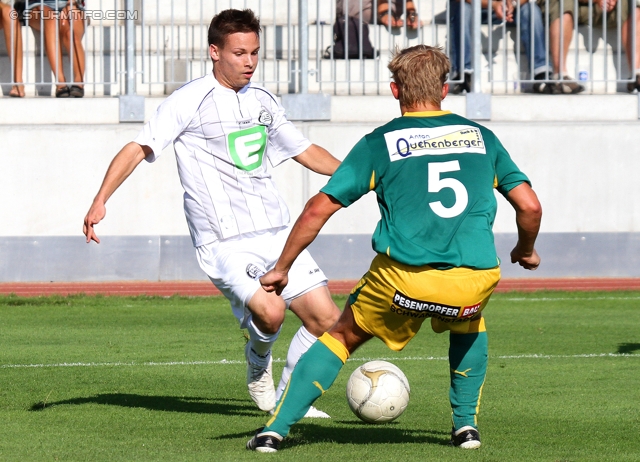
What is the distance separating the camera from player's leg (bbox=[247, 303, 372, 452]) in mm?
4840

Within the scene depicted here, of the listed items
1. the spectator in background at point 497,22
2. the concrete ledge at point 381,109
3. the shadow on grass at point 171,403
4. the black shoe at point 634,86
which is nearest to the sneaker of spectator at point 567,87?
the spectator in background at point 497,22

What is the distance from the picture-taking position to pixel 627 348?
8.70m

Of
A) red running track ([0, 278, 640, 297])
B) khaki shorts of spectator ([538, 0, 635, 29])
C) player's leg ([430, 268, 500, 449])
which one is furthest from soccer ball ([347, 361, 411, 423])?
khaki shorts of spectator ([538, 0, 635, 29])

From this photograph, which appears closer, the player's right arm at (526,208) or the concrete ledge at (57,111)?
the player's right arm at (526,208)

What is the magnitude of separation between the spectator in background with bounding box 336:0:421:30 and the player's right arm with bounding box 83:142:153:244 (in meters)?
9.03

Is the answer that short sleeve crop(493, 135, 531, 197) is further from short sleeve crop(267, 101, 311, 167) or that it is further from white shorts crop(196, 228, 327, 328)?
short sleeve crop(267, 101, 311, 167)

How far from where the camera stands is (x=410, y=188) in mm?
4703

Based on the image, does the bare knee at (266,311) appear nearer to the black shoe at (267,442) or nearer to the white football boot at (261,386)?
the white football boot at (261,386)

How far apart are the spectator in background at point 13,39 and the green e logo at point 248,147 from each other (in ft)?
28.9

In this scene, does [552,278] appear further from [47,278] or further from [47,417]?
[47,417]

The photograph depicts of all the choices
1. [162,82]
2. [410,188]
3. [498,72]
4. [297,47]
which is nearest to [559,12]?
[498,72]

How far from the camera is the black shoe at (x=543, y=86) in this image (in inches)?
583

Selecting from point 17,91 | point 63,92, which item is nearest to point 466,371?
point 63,92

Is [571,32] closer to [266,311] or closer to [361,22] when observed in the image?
[361,22]
